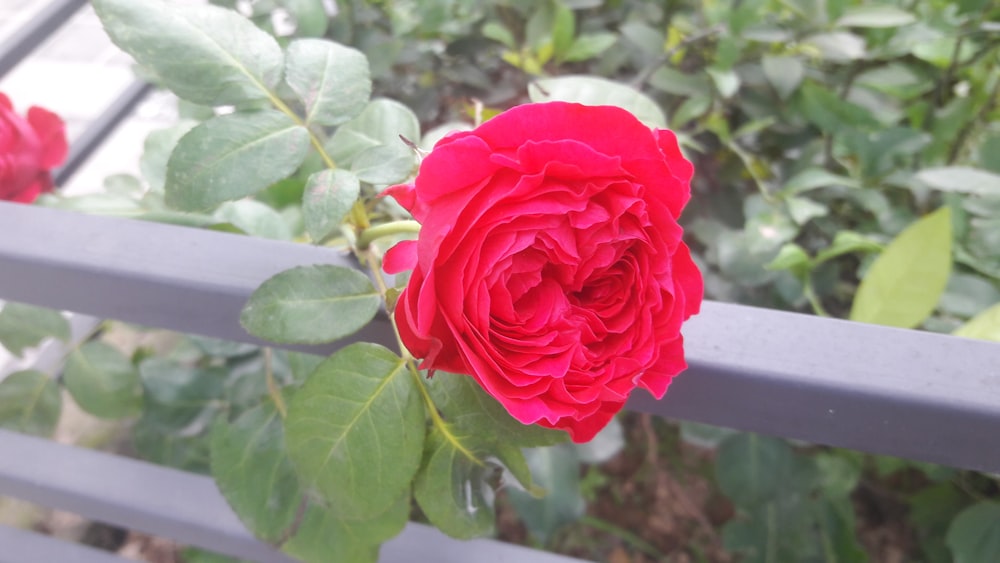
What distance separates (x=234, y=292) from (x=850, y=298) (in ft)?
2.03

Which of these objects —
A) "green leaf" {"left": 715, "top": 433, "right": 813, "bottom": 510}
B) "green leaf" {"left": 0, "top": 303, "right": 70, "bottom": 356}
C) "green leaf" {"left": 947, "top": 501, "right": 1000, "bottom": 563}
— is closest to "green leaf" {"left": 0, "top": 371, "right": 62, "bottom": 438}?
"green leaf" {"left": 0, "top": 303, "right": 70, "bottom": 356}

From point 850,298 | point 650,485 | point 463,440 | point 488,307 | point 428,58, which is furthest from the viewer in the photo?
point 650,485

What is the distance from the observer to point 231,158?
0.33 meters

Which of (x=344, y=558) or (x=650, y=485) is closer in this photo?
(x=344, y=558)

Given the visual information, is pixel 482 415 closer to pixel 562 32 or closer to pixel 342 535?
pixel 342 535

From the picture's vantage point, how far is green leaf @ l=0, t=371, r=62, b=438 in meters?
0.63

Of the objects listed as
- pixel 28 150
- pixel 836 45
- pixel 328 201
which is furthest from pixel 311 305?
pixel 836 45

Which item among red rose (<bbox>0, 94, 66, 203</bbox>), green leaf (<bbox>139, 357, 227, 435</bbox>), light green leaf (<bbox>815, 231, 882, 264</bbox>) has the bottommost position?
green leaf (<bbox>139, 357, 227, 435</bbox>)

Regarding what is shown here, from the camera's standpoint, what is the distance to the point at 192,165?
33 centimetres

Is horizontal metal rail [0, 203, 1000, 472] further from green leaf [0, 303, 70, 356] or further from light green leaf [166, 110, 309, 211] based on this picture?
green leaf [0, 303, 70, 356]

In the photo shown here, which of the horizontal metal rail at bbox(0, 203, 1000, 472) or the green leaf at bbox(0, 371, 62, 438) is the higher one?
the horizontal metal rail at bbox(0, 203, 1000, 472)

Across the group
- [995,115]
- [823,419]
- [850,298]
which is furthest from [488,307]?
[995,115]

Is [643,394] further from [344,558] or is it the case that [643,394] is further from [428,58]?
[428,58]

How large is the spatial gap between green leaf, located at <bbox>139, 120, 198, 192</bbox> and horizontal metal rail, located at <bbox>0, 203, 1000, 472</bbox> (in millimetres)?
193
